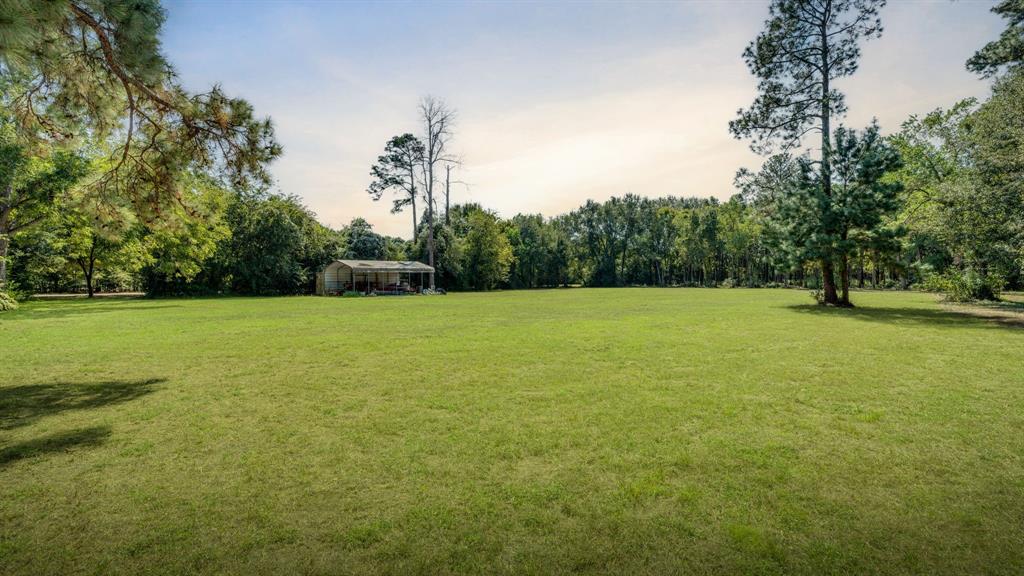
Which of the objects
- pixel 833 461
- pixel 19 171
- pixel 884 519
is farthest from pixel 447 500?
pixel 19 171

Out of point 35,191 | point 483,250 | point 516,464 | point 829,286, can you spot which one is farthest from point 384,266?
point 516,464

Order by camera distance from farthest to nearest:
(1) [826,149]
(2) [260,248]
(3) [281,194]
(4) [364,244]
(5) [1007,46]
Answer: (4) [364,244]
(3) [281,194]
(2) [260,248]
(1) [826,149]
(5) [1007,46]

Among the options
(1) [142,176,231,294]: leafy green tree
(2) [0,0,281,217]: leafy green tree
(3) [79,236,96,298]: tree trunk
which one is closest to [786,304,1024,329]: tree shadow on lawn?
(2) [0,0,281,217]: leafy green tree

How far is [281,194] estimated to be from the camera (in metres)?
51.7

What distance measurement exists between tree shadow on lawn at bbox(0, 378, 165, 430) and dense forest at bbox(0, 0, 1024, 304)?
2.82 metres

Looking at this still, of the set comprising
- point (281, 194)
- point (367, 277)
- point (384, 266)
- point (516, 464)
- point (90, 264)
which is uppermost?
point (281, 194)

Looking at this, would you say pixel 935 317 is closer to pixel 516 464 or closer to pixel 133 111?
pixel 516 464

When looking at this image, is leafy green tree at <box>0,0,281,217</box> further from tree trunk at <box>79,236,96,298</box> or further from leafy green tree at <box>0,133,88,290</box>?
tree trunk at <box>79,236,96,298</box>

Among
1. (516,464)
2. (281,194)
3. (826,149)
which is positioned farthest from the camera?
(281,194)

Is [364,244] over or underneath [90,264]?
over

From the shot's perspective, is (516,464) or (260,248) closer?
(516,464)

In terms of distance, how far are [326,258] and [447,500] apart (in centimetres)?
5146

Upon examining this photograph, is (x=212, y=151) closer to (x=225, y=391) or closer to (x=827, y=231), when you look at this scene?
(x=225, y=391)

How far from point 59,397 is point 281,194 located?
49850mm
